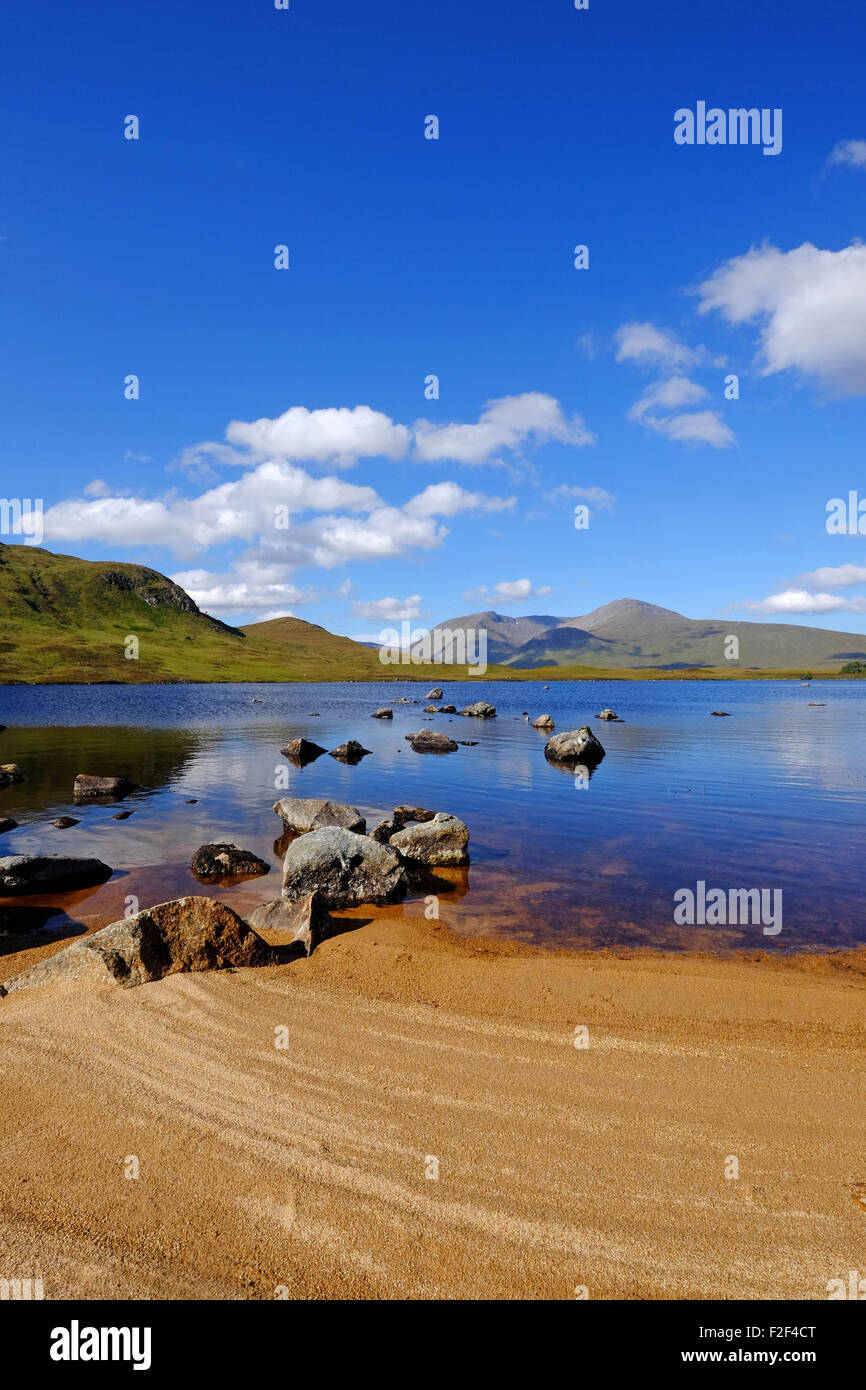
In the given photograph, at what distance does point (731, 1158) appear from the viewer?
25.3 ft

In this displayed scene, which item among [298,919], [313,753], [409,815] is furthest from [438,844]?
[313,753]

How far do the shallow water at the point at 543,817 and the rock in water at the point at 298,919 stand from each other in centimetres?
248

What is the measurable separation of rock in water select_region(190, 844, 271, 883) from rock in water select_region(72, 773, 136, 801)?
1587 cm

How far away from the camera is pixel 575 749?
155ft

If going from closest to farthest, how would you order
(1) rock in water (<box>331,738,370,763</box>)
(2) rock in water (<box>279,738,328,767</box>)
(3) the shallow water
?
(3) the shallow water → (2) rock in water (<box>279,738,328,767</box>) → (1) rock in water (<box>331,738,370,763</box>)

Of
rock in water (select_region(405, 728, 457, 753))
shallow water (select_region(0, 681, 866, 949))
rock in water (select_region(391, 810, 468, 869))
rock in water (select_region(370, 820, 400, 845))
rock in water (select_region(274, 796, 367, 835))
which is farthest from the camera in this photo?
rock in water (select_region(405, 728, 457, 753))

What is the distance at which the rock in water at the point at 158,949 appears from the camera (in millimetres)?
12812

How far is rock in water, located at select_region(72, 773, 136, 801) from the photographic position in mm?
35562

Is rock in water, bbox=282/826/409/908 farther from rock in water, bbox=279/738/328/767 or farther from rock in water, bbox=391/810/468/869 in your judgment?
rock in water, bbox=279/738/328/767

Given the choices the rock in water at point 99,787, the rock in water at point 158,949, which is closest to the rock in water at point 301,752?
the rock in water at point 99,787

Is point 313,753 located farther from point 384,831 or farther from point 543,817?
point 384,831

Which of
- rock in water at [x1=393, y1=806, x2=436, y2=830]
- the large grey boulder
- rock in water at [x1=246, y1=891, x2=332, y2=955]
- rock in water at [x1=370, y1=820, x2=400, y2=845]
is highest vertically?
the large grey boulder

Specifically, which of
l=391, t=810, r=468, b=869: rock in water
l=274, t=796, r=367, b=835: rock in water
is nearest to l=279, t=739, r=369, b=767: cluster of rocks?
l=274, t=796, r=367, b=835: rock in water
